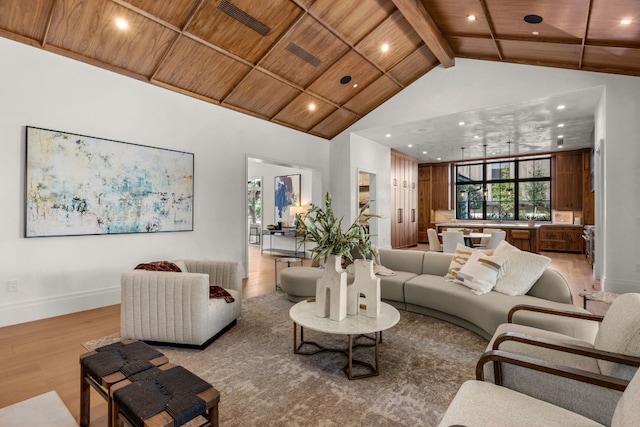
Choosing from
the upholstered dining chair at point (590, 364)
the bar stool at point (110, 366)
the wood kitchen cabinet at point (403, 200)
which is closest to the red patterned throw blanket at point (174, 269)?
the bar stool at point (110, 366)

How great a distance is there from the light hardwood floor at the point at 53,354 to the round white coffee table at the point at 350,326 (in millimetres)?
1433

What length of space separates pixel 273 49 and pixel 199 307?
389 cm

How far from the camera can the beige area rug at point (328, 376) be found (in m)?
2.00

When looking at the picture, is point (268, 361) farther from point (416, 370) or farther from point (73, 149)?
point (73, 149)

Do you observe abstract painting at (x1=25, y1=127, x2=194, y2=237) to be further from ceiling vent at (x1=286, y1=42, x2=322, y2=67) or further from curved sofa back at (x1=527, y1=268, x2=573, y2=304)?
curved sofa back at (x1=527, y1=268, x2=573, y2=304)

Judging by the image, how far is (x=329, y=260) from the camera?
2.66m

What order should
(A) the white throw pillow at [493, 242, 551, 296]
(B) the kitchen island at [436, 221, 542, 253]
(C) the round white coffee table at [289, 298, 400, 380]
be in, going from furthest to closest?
(B) the kitchen island at [436, 221, 542, 253] < (A) the white throw pillow at [493, 242, 551, 296] < (C) the round white coffee table at [289, 298, 400, 380]

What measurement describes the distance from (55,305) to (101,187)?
1.51 m

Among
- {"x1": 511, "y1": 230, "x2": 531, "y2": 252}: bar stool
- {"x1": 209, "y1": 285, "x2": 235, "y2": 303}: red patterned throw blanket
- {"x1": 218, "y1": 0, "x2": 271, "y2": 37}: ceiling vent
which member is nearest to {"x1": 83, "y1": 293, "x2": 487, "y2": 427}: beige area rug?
{"x1": 209, "y1": 285, "x2": 235, "y2": 303}: red patterned throw blanket

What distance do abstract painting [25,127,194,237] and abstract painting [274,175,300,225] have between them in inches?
174

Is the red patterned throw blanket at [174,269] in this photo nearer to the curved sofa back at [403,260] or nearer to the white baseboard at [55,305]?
the white baseboard at [55,305]

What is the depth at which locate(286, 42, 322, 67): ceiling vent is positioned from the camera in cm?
502

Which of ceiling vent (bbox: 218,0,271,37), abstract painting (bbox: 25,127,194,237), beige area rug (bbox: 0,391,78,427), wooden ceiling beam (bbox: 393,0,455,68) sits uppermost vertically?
wooden ceiling beam (bbox: 393,0,455,68)

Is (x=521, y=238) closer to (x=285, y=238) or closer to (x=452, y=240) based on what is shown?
(x=452, y=240)
